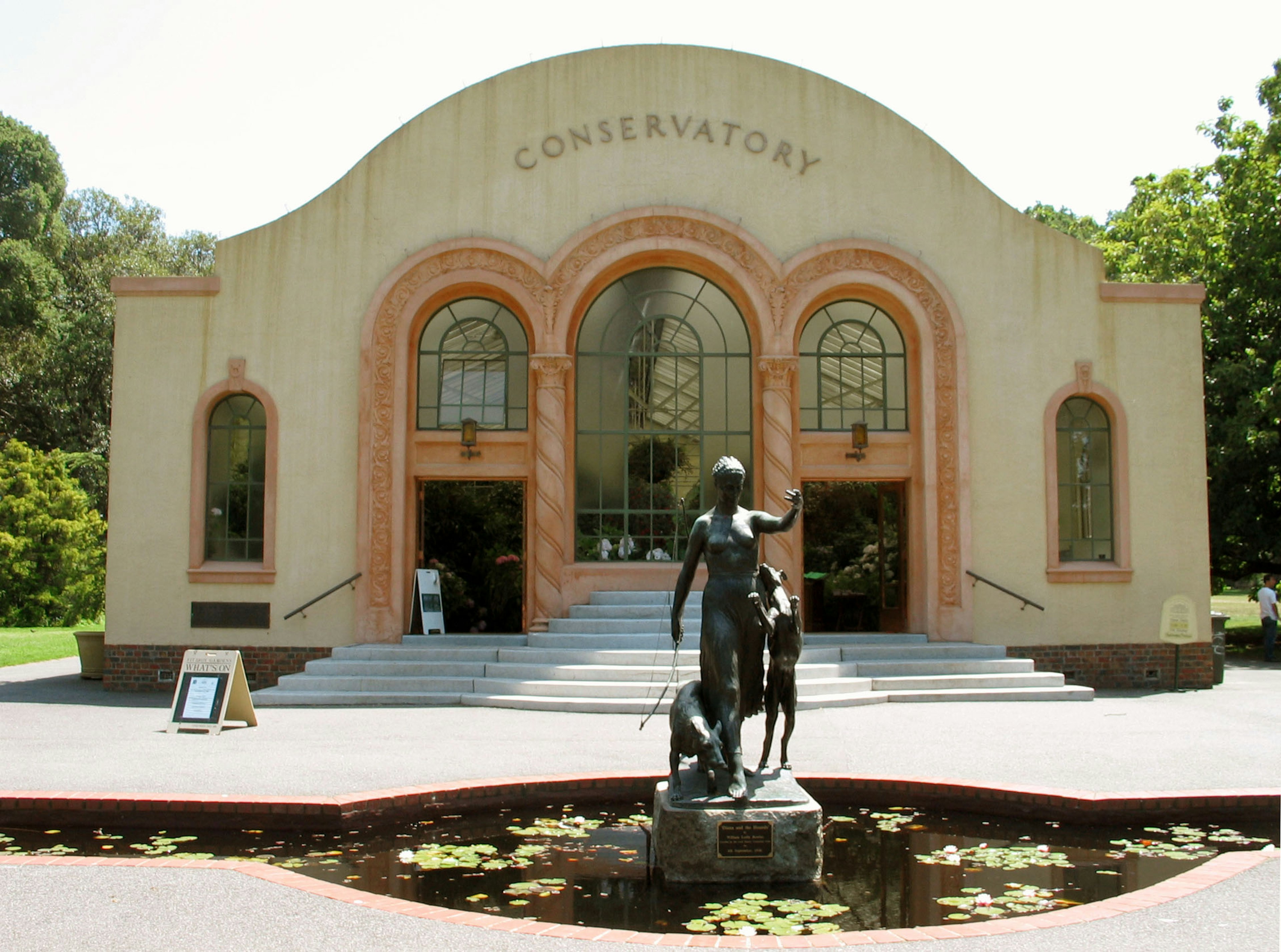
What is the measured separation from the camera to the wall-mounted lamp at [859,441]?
55.1 ft

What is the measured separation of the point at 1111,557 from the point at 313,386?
11.9 m

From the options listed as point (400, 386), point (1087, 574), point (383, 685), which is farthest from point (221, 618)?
point (1087, 574)

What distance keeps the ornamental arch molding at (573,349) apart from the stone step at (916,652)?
2.66 ft

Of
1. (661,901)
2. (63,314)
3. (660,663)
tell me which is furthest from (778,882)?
(63,314)

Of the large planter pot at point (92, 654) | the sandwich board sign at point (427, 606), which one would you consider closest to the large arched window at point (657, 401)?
the sandwich board sign at point (427, 606)

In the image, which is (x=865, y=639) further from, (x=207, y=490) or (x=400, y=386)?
(x=207, y=490)

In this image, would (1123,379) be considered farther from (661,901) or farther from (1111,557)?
(661,901)

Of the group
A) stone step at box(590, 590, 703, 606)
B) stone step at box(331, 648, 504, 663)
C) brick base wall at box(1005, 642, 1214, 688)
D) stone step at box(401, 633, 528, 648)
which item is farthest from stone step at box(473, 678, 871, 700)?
brick base wall at box(1005, 642, 1214, 688)

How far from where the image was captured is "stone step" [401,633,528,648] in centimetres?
Answer: 1577

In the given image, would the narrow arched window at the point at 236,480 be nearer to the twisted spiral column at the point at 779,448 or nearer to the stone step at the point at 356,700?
the stone step at the point at 356,700

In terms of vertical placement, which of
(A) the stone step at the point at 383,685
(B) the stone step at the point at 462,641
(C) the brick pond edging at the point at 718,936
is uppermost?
(B) the stone step at the point at 462,641

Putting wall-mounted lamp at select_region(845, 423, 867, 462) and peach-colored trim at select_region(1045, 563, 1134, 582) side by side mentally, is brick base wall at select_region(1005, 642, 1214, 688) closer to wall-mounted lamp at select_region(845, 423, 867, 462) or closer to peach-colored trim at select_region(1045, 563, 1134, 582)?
peach-colored trim at select_region(1045, 563, 1134, 582)

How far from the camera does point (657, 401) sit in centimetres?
1755

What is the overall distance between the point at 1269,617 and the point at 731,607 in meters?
18.8
